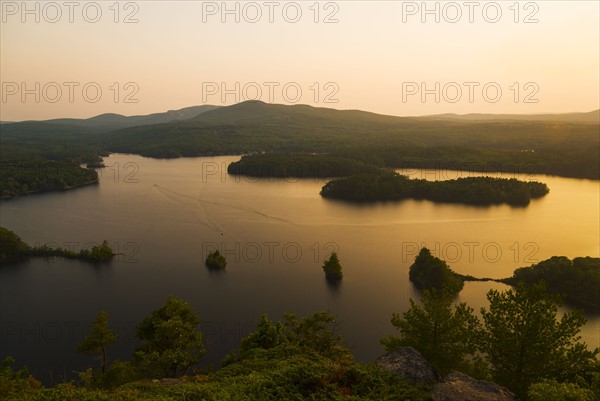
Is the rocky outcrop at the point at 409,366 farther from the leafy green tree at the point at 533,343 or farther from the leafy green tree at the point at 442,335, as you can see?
the leafy green tree at the point at 533,343

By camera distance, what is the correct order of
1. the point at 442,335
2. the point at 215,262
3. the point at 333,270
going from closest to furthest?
the point at 442,335
the point at 333,270
the point at 215,262

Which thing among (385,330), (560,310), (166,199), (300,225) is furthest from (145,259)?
(560,310)

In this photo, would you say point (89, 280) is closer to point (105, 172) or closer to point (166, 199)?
point (166, 199)

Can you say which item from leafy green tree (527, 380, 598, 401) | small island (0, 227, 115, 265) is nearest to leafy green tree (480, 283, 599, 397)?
leafy green tree (527, 380, 598, 401)

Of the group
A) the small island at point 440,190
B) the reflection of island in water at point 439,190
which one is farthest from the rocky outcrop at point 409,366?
the reflection of island in water at point 439,190

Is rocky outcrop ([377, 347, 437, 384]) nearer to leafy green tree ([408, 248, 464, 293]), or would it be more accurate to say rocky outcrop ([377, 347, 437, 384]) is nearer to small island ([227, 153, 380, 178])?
leafy green tree ([408, 248, 464, 293])

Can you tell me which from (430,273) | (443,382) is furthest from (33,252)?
(443,382)

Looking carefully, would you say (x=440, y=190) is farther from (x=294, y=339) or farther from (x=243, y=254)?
(x=294, y=339)
